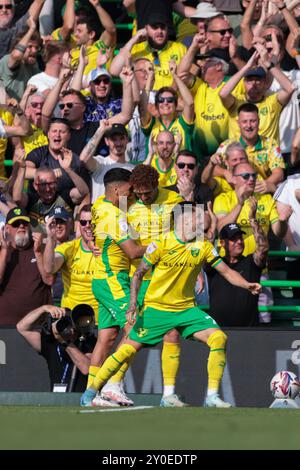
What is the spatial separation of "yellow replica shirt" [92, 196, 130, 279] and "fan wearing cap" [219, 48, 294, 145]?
3.44 metres

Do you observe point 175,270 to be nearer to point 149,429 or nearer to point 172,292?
point 172,292

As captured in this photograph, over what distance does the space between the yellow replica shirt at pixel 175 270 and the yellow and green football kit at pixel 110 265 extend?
A: 1.30ft

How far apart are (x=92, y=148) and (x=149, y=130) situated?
87 centimetres

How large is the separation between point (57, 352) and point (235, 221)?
2623mm

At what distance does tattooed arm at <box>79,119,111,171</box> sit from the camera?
14.0 m

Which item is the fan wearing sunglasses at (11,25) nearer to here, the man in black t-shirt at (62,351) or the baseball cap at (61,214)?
the baseball cap at (61,214)

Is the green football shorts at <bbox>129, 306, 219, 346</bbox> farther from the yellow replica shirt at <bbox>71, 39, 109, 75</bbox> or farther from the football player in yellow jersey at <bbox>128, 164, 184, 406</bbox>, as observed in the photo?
the yellow replica shirt at <bbox>71, 39, 109, 75</bbox>

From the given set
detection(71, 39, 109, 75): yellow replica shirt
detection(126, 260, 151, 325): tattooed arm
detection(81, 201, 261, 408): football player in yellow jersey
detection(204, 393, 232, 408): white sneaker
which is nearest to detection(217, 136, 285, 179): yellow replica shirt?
detection(71, 39, 109, 75): yellow replica shirt

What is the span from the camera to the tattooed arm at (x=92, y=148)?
14.0m

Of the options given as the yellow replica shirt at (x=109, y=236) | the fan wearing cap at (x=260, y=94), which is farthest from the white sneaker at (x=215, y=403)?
the fan wearing cap at (x=260, y=94)

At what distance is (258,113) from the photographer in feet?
47.3

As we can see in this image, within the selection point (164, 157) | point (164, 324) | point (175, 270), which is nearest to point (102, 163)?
point (164, 157)

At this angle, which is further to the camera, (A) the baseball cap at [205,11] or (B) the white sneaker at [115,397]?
(A) the baseball cap at [205,11]
